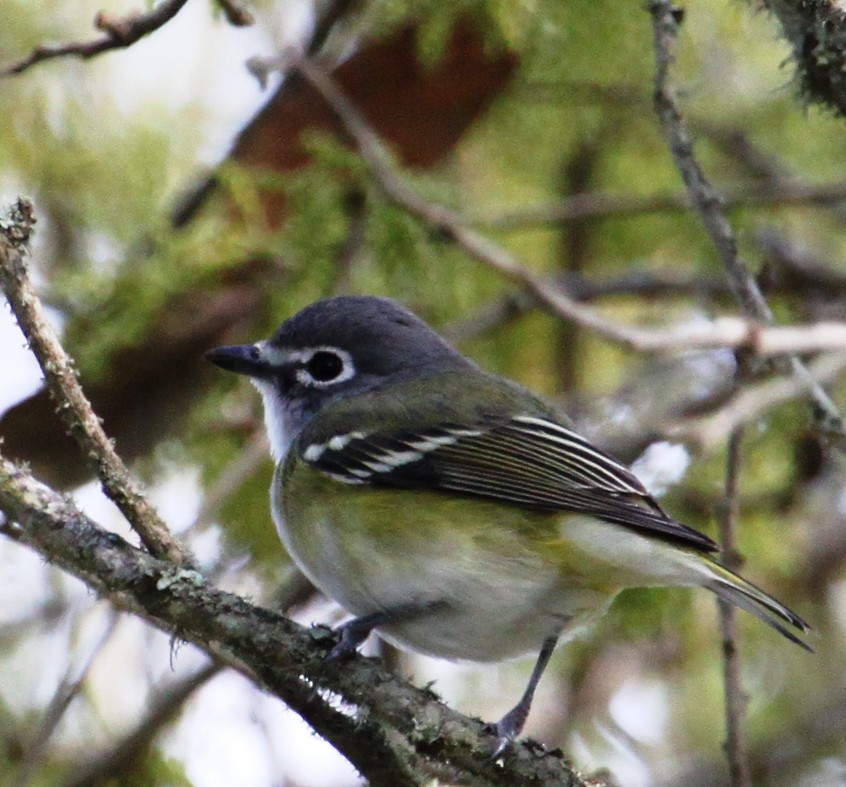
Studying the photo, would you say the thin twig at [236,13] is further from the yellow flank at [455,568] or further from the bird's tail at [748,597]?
the bird's tail at [748,597]

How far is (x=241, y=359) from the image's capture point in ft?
13.5

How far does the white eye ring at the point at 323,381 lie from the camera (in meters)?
4.24

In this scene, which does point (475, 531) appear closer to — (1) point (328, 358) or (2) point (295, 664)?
(2) point (295, 664)

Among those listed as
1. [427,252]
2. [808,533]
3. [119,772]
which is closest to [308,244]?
[427,252]

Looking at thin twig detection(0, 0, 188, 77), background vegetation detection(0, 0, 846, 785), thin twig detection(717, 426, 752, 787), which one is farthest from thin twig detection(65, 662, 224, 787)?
Result: thin twig detection(0, 0, 188, 77)

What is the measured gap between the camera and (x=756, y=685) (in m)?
6.41

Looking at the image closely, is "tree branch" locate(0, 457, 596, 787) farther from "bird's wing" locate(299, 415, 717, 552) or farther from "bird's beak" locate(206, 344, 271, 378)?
"bird's beak" locate(206, 344, 271, 378)

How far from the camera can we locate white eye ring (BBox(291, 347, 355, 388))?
4242mm

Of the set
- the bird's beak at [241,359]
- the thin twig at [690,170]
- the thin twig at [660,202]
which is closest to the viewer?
the thin twig at [690,170]

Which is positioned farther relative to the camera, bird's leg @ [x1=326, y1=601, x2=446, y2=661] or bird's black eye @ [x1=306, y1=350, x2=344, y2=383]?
bird's black eye @ [x1=306, y1=350, x2=344, y2=383]

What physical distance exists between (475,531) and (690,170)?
1.15m

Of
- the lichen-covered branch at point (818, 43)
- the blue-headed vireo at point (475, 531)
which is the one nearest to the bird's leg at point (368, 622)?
the blue-headed vireo at point (475, 531)

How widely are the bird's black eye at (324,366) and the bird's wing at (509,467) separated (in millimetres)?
458

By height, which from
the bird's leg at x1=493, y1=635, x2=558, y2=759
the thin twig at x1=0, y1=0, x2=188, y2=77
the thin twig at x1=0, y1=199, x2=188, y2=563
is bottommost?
the bird's leg at x1=493, y1=635, x2=558, y2=759
